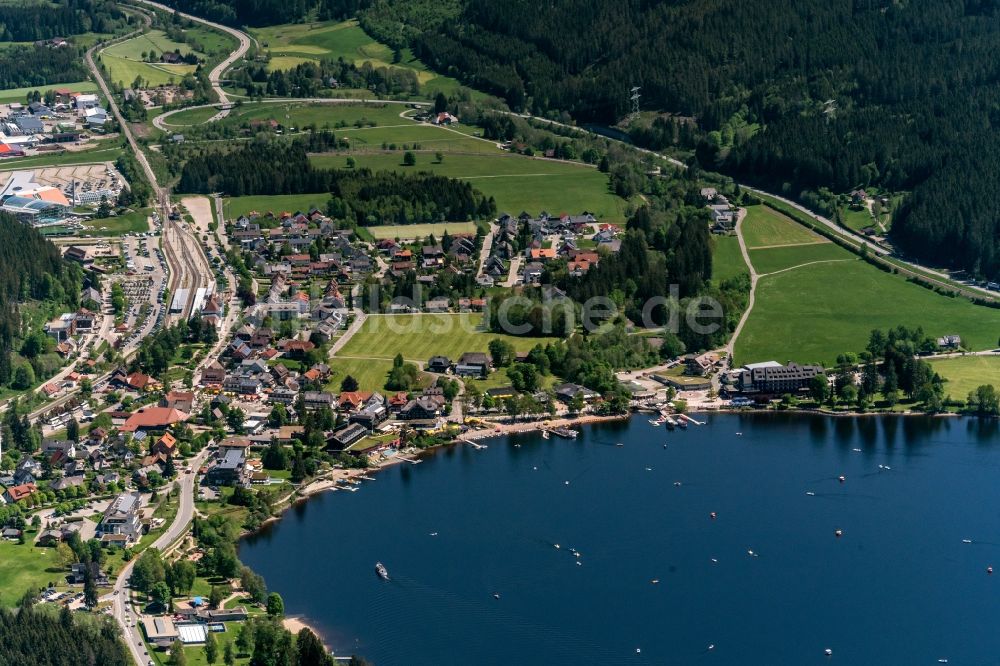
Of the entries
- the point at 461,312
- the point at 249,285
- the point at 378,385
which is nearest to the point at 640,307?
the point at 461,312

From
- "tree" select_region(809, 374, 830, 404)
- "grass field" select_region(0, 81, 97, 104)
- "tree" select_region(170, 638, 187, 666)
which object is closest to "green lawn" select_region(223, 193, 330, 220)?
"grass field" select_region(0, 81, 97, 104)

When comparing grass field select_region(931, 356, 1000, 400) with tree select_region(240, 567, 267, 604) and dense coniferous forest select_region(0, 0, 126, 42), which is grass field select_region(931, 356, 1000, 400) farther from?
dense coniferous forest select_region(0, 0, 126, 42)

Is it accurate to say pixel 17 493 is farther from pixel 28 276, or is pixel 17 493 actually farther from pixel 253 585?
pixel 28 276

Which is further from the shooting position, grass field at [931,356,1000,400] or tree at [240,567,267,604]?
grass field at [931,356,1000,400]

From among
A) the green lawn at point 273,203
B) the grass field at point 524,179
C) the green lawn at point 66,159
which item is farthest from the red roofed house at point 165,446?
the green lawn at point 66,159

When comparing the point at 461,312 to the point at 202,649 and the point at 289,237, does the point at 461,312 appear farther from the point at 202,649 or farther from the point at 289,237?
the point at 202,649

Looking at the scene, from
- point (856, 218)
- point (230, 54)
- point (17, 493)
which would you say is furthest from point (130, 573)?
point (230, 54)
